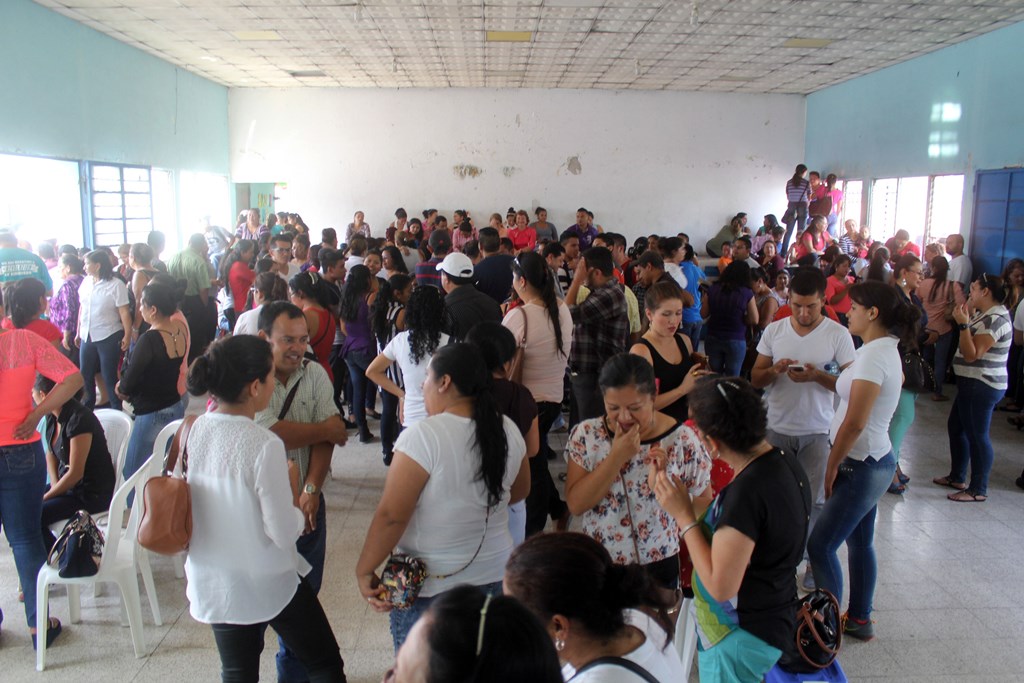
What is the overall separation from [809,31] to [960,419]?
18.7ft

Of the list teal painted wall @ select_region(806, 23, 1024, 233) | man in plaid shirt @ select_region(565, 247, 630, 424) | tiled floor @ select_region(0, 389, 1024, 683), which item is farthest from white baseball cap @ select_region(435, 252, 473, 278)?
teal painted wall @ select_region(806, 23, 1024, 233)

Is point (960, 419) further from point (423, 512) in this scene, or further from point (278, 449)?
point (278, 449)

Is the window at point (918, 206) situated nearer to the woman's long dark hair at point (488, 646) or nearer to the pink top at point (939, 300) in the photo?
the pink top at point (939, 300)

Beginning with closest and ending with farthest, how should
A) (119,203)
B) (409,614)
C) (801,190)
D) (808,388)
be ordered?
(409,614) < (808,388) < (119,203) < (801,190)

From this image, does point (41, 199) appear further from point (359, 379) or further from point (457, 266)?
point (457, 266)

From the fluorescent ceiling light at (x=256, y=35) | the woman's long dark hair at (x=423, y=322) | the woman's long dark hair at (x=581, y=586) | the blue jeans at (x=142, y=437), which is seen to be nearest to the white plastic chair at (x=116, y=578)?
the blue jeans at (x=142, y=437)

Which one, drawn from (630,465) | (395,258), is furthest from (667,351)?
(395,258)

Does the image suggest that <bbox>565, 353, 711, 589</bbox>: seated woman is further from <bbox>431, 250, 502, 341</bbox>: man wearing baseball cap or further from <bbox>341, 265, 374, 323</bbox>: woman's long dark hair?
<bbox>341, 265, 374, 323</bbox>: woman's long dark hair

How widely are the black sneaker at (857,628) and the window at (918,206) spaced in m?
7.49

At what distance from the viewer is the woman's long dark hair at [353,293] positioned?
5398 millimetres

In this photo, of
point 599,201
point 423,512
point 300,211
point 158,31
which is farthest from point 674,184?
point 423,512

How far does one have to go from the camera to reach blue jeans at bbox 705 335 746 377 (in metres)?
5.91

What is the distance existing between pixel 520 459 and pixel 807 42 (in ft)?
29.4

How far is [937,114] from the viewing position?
30.4 feet
